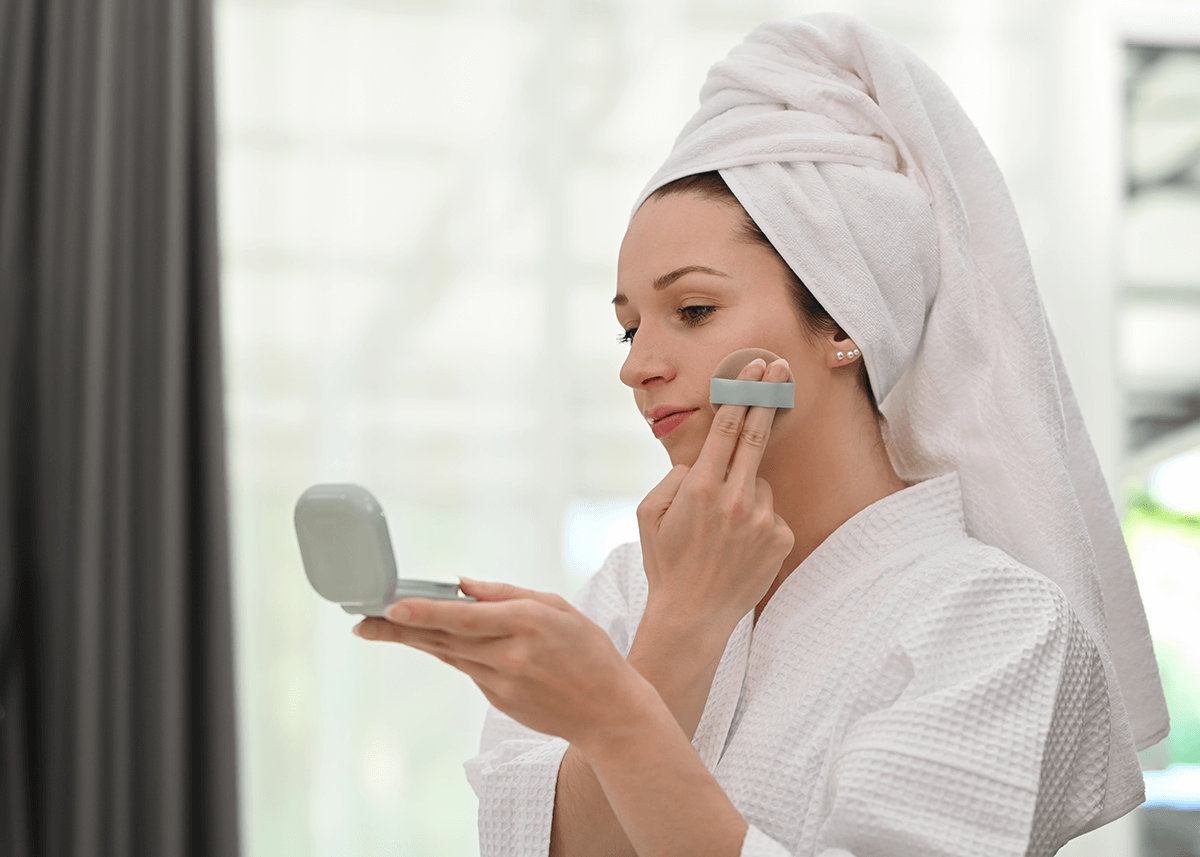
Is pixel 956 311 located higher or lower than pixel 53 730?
higher

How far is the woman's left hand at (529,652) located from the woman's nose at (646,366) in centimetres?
34

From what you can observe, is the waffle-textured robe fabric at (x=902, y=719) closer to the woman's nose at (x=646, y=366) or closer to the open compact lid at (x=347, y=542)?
the woman's nose at (x=646, y=366)

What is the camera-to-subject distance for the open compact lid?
64cm

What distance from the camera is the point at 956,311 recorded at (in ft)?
3.52

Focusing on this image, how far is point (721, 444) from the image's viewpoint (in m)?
0.94

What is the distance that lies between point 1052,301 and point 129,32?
6.50ft

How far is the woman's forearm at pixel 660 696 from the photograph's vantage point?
93 cm

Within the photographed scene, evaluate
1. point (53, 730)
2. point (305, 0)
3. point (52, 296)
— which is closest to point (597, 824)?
point (53, 730)

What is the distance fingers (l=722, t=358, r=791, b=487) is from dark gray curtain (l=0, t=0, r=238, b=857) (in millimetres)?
1334

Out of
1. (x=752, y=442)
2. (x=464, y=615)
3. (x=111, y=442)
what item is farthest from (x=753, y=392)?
(x=111, y=442)

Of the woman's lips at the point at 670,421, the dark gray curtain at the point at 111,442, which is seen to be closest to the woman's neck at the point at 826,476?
the woman's lips at the point at 670,421

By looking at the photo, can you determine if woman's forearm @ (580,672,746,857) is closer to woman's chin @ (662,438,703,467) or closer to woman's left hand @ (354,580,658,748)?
woman's left hand @ (354,580,658,748)

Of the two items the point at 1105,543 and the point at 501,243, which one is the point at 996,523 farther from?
the point at 501,243

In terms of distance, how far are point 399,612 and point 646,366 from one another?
0.46 m
